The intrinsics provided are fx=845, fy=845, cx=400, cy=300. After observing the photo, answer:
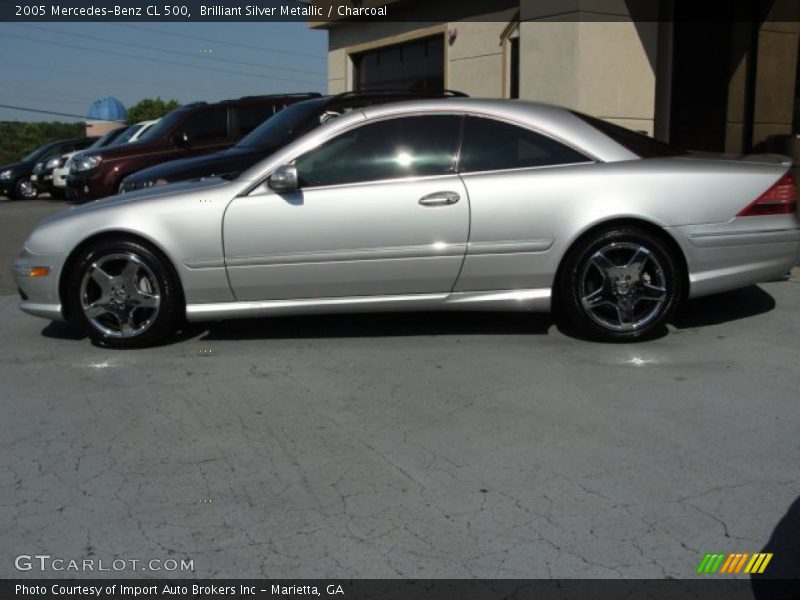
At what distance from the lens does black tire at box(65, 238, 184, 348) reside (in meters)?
5.21

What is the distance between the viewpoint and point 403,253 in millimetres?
5086

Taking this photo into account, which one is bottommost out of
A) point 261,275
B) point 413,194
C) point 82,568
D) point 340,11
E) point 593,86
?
point 82,568

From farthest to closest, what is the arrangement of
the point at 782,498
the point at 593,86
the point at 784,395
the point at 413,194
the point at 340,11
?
the point at 340,11
the point at 593,86
the point at 413,194
the point at 784,395
the point at 782,498

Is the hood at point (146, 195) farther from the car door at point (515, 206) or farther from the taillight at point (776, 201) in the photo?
the taillight at point (776, 201)

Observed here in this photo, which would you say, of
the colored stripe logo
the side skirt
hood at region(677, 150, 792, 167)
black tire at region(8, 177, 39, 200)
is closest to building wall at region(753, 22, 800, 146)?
hood at region(677, 150, 792, 167)

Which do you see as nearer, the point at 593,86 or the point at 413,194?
the point at 413,194

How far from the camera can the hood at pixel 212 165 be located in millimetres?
8047

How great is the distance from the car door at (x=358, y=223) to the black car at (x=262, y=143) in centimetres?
282

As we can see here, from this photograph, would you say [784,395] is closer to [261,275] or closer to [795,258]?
[795,258]

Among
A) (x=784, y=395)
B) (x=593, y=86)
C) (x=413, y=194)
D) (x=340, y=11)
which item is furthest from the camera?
(x=340, y=11)

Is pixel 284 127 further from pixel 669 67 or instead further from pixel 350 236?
pixel 669 67

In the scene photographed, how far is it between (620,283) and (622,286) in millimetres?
22

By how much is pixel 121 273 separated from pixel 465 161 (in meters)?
2.24

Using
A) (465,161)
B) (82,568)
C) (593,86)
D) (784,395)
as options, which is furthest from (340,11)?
(82,568)
